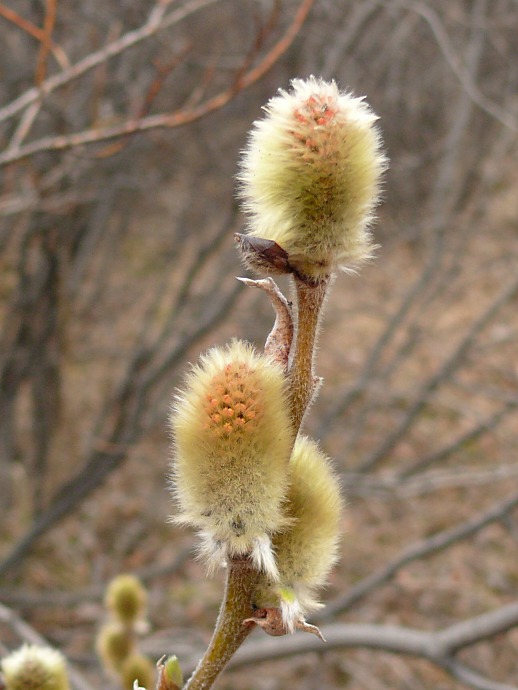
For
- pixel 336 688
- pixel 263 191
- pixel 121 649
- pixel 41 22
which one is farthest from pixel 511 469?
pixel 336 688

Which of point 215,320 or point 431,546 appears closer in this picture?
point 431,546

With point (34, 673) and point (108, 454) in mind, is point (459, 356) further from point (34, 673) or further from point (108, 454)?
point (34, 673)

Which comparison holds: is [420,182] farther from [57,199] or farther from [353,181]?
[353,181]

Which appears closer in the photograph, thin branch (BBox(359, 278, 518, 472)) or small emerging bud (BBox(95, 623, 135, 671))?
small emerging bud (BBox(95, 623, 135, 671))

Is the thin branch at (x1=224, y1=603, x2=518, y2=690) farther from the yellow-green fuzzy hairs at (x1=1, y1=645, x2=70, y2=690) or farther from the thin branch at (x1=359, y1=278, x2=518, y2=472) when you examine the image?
the thin branch at (x1=359, y1=278, x2=518, y2=472)

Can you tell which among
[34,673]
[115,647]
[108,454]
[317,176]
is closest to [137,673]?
[115,647]

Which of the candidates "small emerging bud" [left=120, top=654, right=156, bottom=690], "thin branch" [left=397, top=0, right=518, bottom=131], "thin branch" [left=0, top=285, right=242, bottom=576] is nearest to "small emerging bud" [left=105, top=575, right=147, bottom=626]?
"small emerging bud" [left=120, top=654, right=156, bottom=690]
